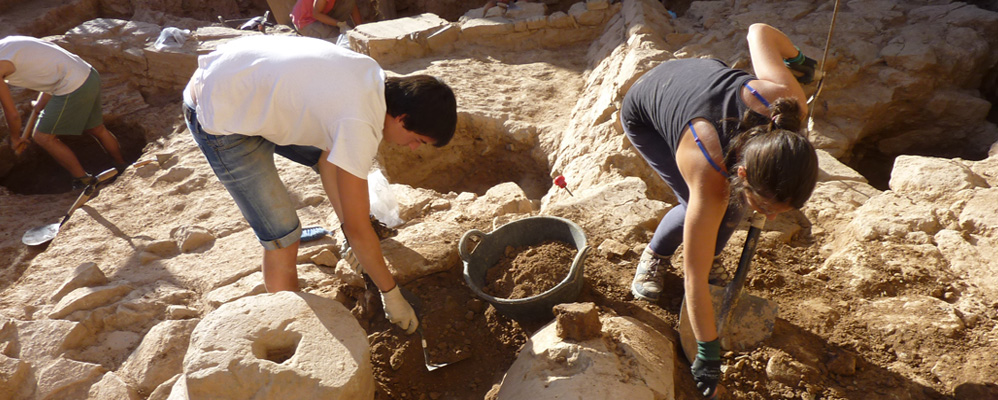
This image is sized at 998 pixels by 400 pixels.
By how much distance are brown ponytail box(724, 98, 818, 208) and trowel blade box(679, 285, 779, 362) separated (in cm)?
65

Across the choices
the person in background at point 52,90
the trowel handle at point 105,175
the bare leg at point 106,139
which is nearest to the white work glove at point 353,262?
the trowel handle at point 105,175

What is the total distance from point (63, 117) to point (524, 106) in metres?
3.61

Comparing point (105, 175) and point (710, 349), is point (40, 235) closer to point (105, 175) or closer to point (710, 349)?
point (105, 175)

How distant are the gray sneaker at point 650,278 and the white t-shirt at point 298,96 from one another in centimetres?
117

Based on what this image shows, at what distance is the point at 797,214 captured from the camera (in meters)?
2.74

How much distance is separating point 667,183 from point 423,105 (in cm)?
99

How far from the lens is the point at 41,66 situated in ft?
13.4

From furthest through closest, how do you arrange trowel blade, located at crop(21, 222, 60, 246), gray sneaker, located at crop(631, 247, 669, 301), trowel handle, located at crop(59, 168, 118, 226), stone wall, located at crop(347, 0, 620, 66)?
stone wall, located at crop(347, 0, 620, 66)
trowel handle, located at crop(59, 168, 118, 226)
trowel blade, located at crop(21, 222, 60, 246)
gray sneaker, located at crop(631, 247, 669, 301)

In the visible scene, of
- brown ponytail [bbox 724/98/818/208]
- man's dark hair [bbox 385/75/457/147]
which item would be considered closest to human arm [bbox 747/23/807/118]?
brown ponytail [bbox 724/98/818/208]

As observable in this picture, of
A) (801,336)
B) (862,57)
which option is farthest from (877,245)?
(862,57)

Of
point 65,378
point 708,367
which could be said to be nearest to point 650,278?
point 708,367

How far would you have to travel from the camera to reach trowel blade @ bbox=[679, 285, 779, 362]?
1.99 metres

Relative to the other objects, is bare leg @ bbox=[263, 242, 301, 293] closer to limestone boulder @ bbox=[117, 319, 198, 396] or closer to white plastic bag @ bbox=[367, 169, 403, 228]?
limestone boulder @ bbox=[117, 319, 198, 396]

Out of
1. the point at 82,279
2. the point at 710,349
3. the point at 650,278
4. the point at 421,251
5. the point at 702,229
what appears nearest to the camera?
the point at 702,229
